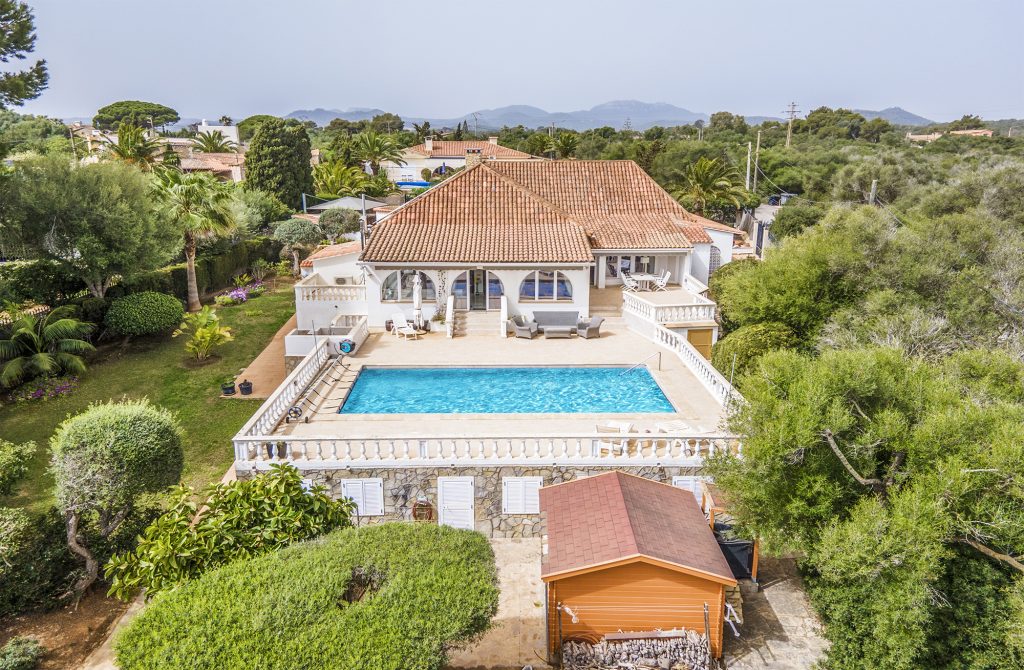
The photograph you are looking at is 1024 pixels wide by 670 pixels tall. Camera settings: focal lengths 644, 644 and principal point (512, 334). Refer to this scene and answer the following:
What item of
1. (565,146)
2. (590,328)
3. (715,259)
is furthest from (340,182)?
(590,328)

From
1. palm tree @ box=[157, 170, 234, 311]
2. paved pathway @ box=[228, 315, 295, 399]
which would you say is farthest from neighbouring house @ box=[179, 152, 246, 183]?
paved pathway @ box=[228, 315, 295, 399]

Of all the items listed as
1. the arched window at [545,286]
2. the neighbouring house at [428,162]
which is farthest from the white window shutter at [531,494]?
the neighbouring house at [428,162]

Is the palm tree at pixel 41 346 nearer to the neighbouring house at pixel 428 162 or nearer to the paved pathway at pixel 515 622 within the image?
the paved pathway at pixel 515 622

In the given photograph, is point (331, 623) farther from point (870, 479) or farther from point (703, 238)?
point (703, 238)

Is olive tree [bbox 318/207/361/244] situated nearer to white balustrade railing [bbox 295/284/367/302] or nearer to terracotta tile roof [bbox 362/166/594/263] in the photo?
terracotta tile roof [bbox 362/166/594/263]

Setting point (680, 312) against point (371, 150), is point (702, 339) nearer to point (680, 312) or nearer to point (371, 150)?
point (680, 312)

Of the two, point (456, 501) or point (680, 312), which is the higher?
point (680, 312)

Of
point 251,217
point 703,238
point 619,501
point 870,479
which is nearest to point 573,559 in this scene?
point 619,501
